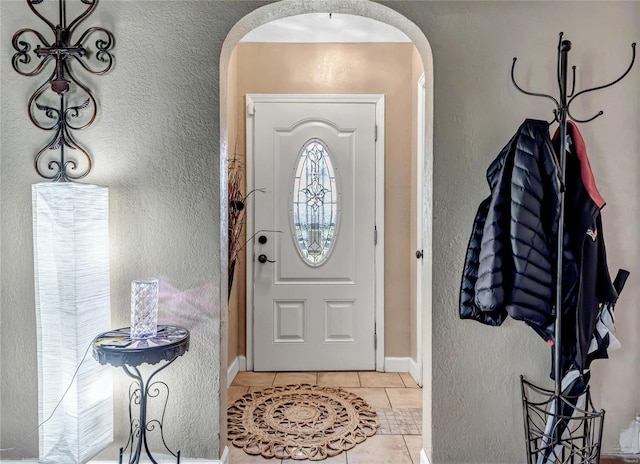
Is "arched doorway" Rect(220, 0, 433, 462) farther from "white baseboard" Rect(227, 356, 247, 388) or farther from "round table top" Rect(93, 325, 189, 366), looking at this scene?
"white baseboard" Rect(227, 356, 247, 388)

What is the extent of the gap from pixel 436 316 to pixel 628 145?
1.15m

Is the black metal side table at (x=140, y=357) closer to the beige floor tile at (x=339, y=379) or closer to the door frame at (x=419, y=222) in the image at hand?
the beige floor tile at (x=339, y=379)

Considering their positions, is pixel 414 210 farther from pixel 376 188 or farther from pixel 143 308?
pixel 143 308

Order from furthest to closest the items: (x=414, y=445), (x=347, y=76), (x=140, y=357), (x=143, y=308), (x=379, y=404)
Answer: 1. (x=347, y=76)
2. (x=379, y=404)
3. (x=414, y=445)
4. (x=143, y=308)
5. (x=140, y=357)

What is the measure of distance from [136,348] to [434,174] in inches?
55.9

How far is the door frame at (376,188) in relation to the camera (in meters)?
3.27

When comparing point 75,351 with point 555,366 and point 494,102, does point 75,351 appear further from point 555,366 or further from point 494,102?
point 494,102

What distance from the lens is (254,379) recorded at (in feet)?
10.4

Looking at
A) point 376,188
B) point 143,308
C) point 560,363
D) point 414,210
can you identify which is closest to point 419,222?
point 414,210

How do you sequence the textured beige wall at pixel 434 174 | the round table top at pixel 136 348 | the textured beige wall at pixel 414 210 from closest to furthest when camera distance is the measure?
the round table top at pixel 136 348, the textured beige wall at pixel 434 174, the textured beige wall at pixel 414 210

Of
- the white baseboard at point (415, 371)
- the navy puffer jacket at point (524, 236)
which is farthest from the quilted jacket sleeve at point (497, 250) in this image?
the white baseboard at point (415, 371)

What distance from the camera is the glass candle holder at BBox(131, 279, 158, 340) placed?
168 centimetres

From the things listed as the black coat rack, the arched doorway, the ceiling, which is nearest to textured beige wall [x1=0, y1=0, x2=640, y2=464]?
the arched doorway

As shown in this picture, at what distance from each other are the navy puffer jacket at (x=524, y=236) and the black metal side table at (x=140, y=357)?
1183 millimetres
